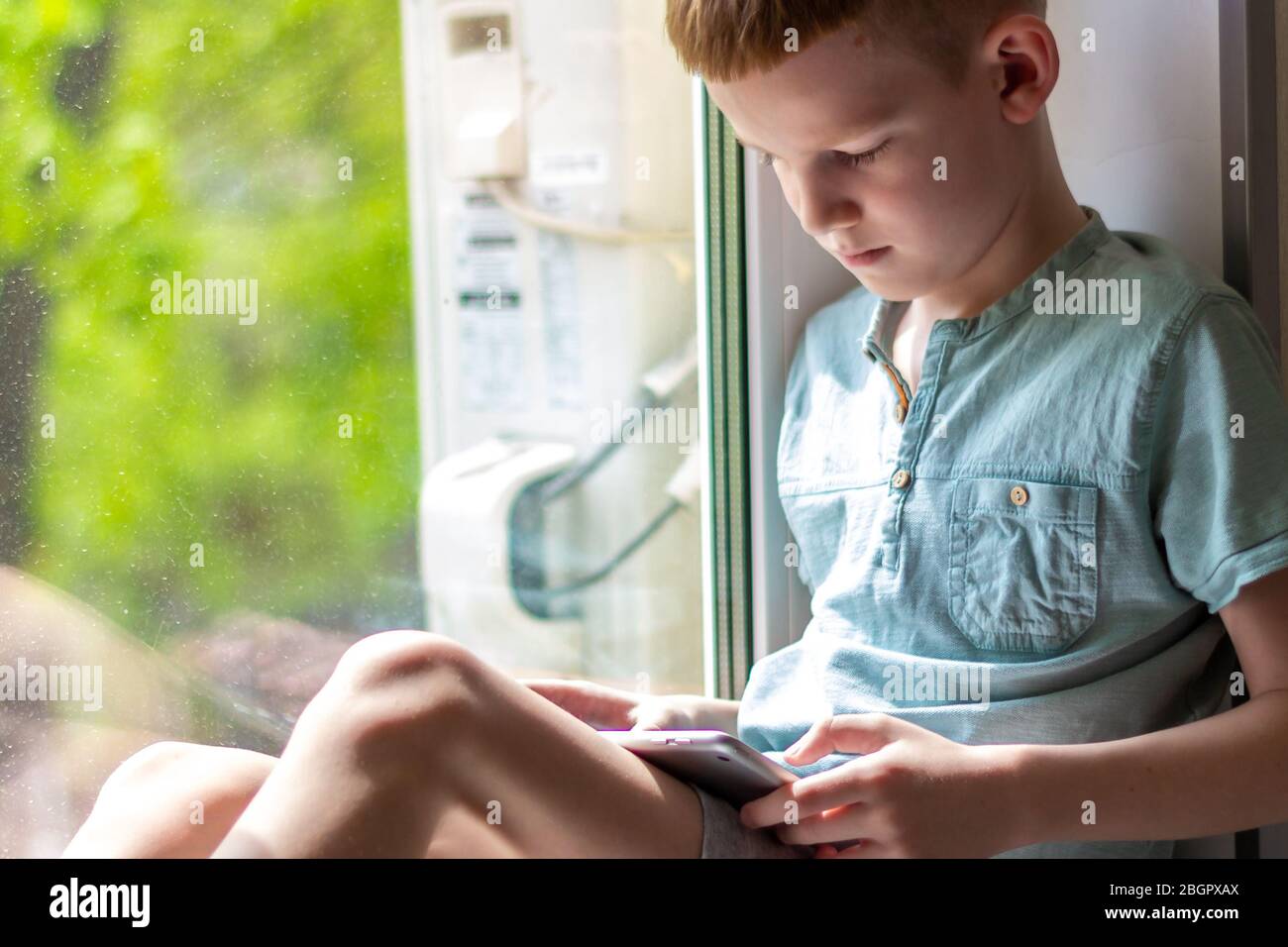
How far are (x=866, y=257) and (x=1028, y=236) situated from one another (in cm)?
13

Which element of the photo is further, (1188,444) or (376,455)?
(376,455)

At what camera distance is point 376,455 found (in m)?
1.18

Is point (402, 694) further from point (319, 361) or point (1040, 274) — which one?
point (1040, 274)

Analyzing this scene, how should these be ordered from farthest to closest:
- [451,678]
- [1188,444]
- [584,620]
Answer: [584,620] < [1188,444] < [451,678]

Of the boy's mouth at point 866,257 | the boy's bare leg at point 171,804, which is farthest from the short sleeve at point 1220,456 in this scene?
the boy's bare leg at point 171,804

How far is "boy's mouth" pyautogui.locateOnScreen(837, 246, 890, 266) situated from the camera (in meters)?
0.96

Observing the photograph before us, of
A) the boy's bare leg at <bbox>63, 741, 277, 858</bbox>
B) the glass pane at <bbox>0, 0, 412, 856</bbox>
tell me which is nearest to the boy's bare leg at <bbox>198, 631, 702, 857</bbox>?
the boy's bare leg at <bbox>63, 741, 277, 858</bbox>

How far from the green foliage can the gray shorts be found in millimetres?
463

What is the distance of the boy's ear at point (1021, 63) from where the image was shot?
0.91 meters

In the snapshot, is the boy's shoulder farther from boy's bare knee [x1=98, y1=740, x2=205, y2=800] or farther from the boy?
boy's bare knee [x1=98, y1=740, x2=205, y2=800]

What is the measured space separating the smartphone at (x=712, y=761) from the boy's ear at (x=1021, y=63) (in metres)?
0.51
